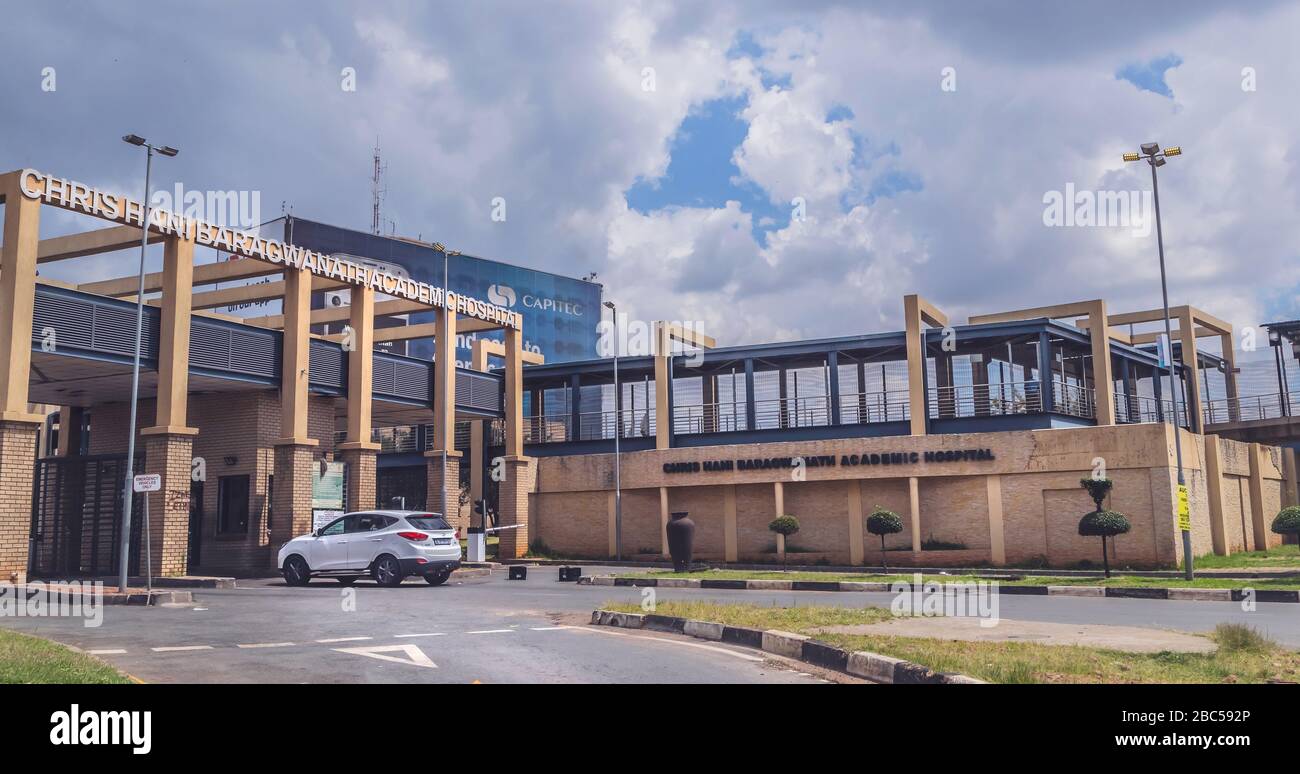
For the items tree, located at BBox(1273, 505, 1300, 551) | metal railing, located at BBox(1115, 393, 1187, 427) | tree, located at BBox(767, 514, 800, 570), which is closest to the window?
tree, located at BBox(767, 514, 800, 570)

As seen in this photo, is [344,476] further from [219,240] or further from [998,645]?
[998,645]

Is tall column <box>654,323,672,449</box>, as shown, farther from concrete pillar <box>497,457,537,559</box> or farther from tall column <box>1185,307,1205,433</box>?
tall column <box>1185,307,1205,433</box>

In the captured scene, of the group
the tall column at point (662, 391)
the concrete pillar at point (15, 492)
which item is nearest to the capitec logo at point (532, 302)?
the tall column at point (662, 391)

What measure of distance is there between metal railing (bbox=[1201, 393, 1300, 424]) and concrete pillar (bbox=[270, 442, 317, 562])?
34870 mm

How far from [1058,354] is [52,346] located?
31.4 metres

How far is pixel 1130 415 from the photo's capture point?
39.3m

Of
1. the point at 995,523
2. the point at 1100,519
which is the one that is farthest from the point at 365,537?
the point at 995,523

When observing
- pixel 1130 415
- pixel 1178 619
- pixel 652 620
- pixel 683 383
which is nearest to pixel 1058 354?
pixel 1130 415

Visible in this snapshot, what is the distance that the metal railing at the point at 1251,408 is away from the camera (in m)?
39.8

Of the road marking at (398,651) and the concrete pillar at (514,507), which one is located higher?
the concrete pillar at (514,507)

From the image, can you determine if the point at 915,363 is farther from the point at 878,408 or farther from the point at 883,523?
the point at 883,523

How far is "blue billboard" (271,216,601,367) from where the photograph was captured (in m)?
63.8

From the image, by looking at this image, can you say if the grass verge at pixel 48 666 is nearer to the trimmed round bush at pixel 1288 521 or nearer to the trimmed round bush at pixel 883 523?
the trimmed round bush at pixel 883 523

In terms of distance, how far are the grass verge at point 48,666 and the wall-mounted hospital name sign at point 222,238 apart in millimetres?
14089
